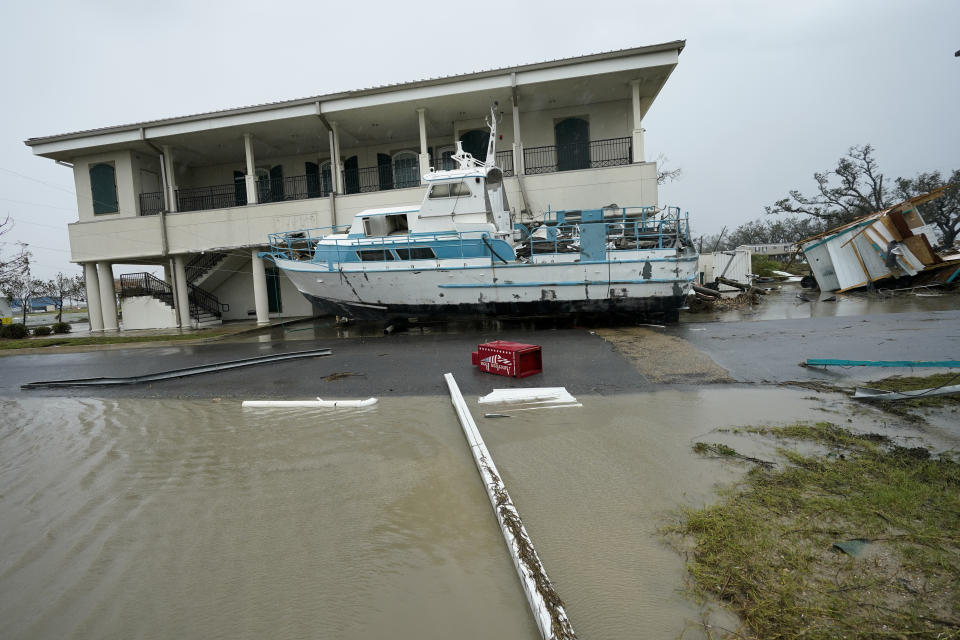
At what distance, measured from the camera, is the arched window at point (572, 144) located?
16.4 m

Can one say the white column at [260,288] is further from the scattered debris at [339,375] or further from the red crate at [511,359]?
the red crate at [511,359]

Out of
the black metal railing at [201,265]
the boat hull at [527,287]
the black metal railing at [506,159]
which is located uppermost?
the black metal railing at [506,159]

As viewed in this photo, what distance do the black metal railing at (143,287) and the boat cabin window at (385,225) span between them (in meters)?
10.6

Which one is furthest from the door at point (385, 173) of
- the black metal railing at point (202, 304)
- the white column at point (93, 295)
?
the white column at point (93, 295)

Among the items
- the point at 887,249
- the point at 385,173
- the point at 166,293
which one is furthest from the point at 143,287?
the point at 887,249

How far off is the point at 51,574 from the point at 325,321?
589 inches

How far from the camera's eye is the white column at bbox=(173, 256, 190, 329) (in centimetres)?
1684

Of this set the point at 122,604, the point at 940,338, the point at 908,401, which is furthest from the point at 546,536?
A: the point at 940,338

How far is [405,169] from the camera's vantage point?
18.2 meters

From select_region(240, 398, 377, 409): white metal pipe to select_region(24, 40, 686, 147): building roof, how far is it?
39.6 ft

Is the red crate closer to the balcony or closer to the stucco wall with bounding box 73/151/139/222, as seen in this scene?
the balcony

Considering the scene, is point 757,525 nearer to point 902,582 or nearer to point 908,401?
point 902,582

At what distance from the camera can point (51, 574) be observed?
2.57m

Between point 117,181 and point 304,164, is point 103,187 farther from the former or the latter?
point 304,164
